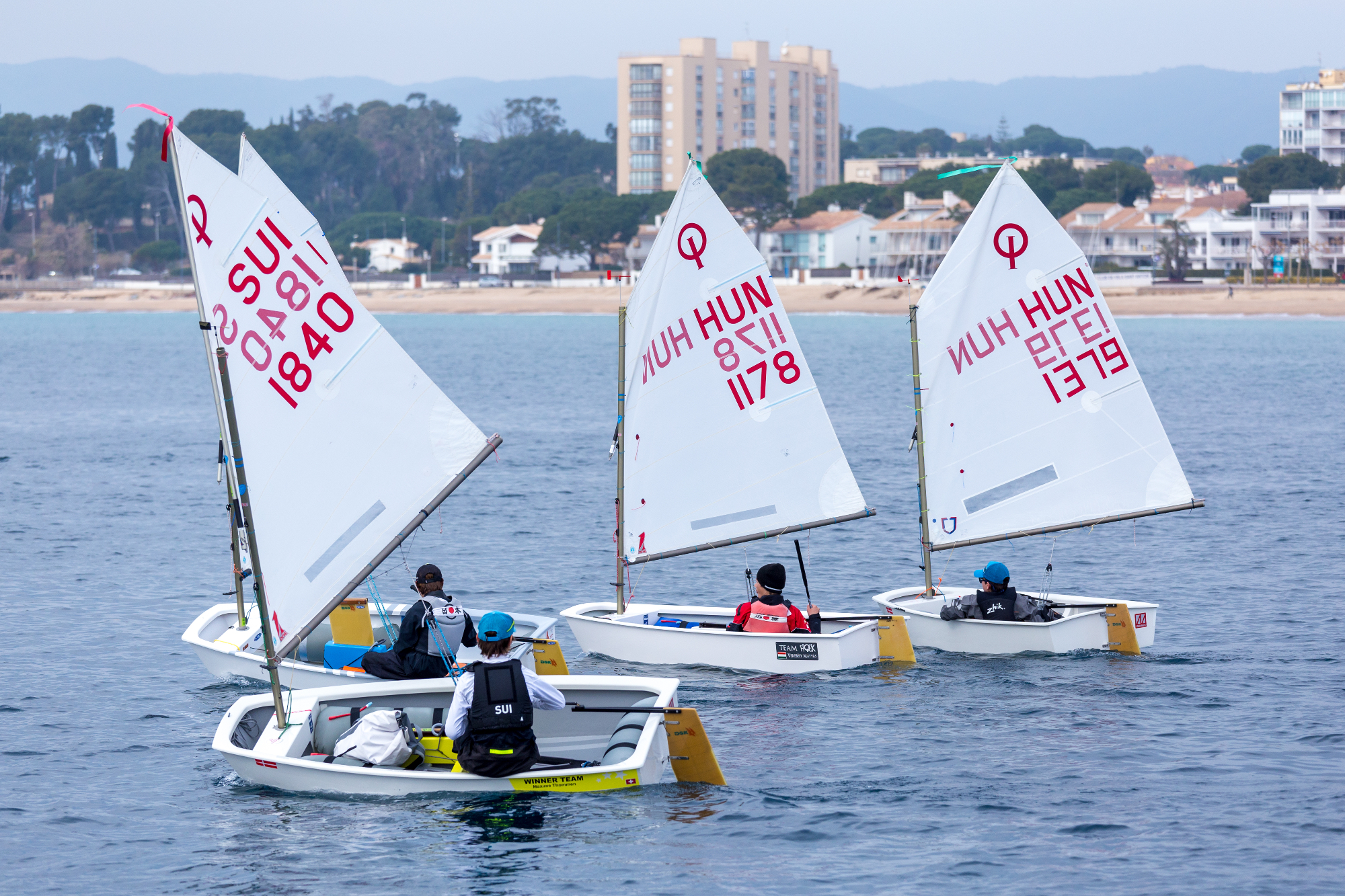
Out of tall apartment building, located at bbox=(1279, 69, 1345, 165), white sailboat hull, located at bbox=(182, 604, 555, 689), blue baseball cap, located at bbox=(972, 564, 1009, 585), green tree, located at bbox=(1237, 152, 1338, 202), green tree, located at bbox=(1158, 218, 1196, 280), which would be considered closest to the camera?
white sailboat hull, located at bbox=(182, 604, 555, 689)

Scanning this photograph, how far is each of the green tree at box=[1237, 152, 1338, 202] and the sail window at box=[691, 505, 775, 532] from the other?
143 metres

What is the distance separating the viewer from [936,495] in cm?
1927

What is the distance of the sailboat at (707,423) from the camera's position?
18203mm

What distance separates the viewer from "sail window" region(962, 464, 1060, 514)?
1934 cm

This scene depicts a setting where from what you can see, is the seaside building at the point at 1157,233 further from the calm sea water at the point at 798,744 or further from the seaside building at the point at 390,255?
the calm sea water at the point at 798,744

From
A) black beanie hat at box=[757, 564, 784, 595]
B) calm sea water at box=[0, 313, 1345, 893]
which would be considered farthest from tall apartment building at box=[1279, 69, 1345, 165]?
black beanie hat at box=[757, 564, 784, 595]

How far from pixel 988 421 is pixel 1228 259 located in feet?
430

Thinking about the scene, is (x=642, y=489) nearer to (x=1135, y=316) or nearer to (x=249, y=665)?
(x=249, y=665)

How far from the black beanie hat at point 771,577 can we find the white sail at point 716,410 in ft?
6.74

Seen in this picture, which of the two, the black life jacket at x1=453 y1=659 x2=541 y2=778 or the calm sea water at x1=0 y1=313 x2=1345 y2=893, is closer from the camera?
the calm sea water at x1=0 y1=313 x2=1345 y2=893

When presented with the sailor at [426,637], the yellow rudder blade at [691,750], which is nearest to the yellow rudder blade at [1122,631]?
the yellow rudder blade at [691,750]

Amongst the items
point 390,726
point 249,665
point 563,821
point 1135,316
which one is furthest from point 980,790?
point 1135,316

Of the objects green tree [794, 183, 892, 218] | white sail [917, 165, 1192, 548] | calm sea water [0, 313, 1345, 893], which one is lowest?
calm sea water [0, 313, 1345, 893]

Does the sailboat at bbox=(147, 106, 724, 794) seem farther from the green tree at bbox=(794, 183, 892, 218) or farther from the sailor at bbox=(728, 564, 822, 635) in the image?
the green tree at bbox=(794, 183, 892, 218)
